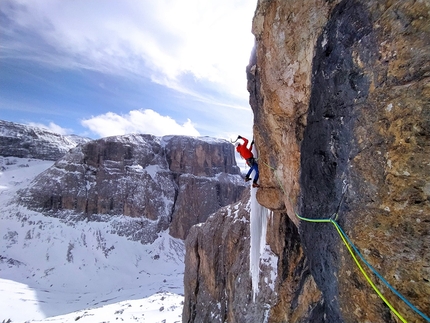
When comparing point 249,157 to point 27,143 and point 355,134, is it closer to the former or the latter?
point 355,134

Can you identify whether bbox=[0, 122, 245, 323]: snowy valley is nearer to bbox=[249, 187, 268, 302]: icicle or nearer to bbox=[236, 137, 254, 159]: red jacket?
bbox=[249, 187, 268, 302]: icicle

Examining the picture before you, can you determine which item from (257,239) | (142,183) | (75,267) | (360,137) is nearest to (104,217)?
(142,183)

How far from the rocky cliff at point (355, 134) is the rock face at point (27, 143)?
93.7 meters

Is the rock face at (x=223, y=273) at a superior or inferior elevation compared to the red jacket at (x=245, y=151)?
inferior

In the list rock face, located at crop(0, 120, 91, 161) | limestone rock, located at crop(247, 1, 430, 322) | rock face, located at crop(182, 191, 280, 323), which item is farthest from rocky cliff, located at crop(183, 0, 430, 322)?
rock face, located at crop(0, 120, 91, 161)

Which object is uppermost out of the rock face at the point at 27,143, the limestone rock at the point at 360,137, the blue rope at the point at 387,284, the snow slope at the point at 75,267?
the rock face at the point at 27,143

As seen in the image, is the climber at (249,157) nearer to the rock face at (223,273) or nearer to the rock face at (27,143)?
the rock face at (223,273)

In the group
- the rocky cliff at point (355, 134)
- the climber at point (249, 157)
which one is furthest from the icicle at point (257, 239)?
the rocky cliff at point (355, 134)

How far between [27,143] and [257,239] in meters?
95.0

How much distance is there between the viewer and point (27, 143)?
8306 centimetres

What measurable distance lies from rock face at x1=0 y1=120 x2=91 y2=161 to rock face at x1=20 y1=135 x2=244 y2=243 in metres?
26.8

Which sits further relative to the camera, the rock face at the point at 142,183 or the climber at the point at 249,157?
the rock face at the point at 142,183

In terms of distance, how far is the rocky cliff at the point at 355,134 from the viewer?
3102mm

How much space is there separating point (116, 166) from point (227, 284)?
57.9 meters
